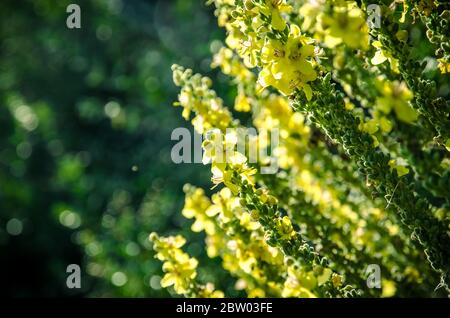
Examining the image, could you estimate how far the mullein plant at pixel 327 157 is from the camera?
1.08 m

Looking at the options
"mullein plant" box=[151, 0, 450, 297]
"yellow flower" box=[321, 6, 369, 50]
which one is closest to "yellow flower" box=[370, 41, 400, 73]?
"mullein plant" box=[151, 0, 450, 297]

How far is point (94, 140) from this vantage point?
13.4ft

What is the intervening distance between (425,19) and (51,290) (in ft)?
10.8

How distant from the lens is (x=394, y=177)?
1.16 metres

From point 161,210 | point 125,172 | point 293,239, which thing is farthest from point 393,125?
point 125,172

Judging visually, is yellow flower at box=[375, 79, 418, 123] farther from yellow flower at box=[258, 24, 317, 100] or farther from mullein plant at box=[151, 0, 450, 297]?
yellow flower at box=[258, 24, 317, 100]

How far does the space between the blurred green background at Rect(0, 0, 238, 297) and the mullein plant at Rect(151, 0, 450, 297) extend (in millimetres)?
1085

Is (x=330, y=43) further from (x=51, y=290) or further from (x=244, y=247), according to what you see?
(x=51, y=290)

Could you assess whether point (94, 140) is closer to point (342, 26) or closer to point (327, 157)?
point (327, 157)

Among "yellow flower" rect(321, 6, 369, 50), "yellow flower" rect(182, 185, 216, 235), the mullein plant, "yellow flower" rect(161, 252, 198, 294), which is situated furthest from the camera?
"yellow flower" rect(182, 185, 216, 235)

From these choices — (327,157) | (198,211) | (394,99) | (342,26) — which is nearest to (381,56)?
(342,26)

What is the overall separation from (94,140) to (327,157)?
9.04ft

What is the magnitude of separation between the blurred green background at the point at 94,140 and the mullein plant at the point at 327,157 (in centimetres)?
109

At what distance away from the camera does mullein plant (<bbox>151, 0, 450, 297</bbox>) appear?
1.08m
